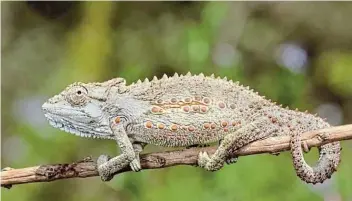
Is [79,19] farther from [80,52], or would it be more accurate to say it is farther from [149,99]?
[149,99]

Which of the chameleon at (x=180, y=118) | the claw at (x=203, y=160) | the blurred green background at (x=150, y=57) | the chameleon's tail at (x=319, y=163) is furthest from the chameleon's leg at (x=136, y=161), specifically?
the blurred green background at (x=150, y=57)

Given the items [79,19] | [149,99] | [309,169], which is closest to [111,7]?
[79,19]

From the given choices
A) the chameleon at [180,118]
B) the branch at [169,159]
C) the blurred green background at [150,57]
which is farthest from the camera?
the blurred green background at [150,57]

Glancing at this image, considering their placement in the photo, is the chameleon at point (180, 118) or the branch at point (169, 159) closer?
the branch at point (169, 159)

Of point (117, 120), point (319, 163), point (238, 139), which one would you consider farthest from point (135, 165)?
point (319, 163)

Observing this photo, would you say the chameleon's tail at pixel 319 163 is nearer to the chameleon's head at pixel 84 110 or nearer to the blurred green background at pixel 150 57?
the chameleon's head at pixel 84 110

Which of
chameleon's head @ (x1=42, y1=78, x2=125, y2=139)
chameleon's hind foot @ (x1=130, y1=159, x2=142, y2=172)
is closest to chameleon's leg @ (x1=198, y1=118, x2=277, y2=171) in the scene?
chameleon's hind foot @ (x1=130, y1=159, x2=142, y2=172)

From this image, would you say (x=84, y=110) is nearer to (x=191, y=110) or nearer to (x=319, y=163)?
(x=191, y=110)

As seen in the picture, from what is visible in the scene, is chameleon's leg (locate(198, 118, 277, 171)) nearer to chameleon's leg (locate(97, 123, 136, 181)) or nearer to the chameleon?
the chameleon

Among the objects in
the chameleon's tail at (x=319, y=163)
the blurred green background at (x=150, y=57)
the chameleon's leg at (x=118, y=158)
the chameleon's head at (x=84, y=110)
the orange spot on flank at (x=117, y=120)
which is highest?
the blurred green background at (x=150, y=57)
